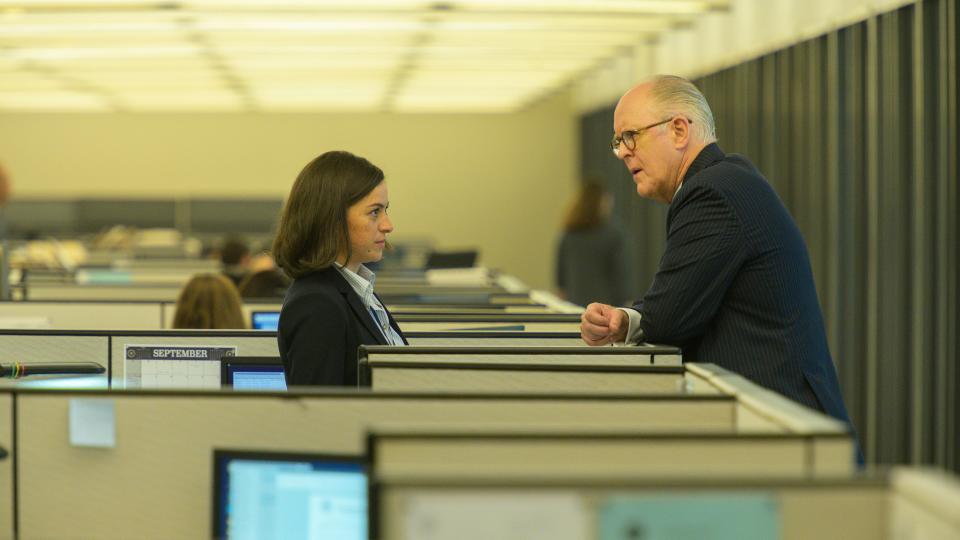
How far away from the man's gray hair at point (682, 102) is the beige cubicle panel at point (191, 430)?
978 millimetres

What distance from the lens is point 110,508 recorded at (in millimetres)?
2066

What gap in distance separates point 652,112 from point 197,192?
1534cm

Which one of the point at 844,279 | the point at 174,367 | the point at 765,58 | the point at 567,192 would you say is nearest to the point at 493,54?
the point at 765,58

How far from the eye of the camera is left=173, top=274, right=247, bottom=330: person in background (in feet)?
13.4

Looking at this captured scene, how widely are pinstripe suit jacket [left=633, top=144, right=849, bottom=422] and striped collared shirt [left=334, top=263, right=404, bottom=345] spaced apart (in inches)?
20.3

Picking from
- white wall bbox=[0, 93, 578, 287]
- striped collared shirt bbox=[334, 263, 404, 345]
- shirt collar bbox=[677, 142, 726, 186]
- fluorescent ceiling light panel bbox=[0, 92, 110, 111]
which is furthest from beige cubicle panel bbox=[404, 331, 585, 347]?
white wall bbox=[0, 93, 578, 287]

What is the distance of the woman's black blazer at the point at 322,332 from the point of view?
2391 millimetres

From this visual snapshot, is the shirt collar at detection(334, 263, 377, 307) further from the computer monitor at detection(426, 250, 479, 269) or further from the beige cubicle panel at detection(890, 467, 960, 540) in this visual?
the computer monitor at detection(426, 250, 479, 269)

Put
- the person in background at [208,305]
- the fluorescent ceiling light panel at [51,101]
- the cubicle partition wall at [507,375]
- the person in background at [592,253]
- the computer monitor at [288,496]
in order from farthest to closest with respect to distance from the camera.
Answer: the fluorescent ceiling light panel at [51,101] < the person in background at [592,253] < the person in background at [208,305] < the cubicle partition wall at [507,375] < the computer monitor at [288,496]

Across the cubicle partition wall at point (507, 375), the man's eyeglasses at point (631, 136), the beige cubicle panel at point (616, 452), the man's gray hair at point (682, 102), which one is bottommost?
the beige cubicle panel at point (616, 452)

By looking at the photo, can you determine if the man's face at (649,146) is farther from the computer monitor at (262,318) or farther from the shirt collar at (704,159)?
the computer monitor at (262,318)

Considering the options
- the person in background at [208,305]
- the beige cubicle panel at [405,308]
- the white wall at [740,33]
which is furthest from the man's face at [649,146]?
the white wall at [740,33]

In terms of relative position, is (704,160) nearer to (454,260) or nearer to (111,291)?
(111,291)

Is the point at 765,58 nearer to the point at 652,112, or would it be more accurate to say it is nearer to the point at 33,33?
the point at 33,33
